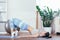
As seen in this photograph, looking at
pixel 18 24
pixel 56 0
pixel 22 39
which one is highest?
pixel 56 0

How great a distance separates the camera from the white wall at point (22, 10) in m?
2.04

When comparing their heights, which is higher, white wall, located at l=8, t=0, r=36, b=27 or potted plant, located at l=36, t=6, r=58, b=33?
white wall, located at l=8, t=0, r=36, b=27

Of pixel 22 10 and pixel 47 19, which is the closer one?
pixel 47 19

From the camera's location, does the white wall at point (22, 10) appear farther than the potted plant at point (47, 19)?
Yes

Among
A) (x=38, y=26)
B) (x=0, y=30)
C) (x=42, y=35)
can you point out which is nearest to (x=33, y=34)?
(x=42, y=35)

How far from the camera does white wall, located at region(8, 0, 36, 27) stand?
2039 mm

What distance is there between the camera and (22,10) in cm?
206

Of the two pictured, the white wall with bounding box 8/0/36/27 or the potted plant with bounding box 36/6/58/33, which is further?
the white wall with bounding box 8/0/36/27

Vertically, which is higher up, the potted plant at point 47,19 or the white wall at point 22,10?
the white wall at point 22,10

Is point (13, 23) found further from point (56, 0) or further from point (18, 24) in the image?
point (56, 0)

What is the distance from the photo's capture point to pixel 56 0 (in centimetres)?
176

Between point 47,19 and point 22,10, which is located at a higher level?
point 22,10

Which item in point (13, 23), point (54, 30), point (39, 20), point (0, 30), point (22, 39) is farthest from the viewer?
point (0, 30)

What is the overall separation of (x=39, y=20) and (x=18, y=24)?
39cm
